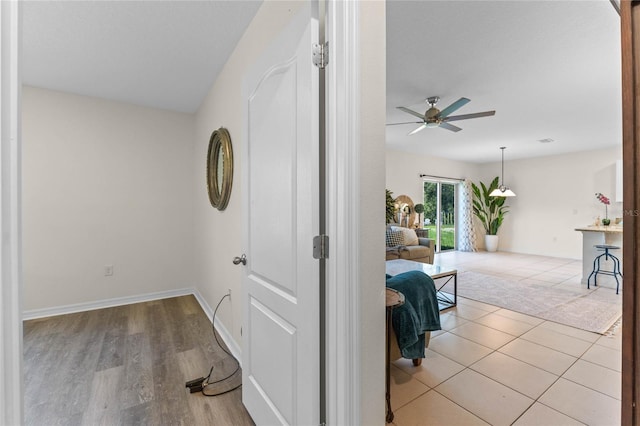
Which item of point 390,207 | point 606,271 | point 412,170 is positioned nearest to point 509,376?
point 390,207

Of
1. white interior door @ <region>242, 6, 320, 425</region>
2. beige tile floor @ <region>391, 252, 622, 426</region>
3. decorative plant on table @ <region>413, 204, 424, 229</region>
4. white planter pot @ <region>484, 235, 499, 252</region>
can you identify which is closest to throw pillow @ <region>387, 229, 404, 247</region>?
decorative plant on table @ <region>413, 204, 424, 229</region>

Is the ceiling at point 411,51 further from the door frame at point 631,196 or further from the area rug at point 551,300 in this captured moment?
the area rug at point 551,300

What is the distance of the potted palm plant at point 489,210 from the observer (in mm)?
7582

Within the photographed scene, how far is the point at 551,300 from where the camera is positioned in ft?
12.0

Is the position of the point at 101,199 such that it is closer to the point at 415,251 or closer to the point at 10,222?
the point at 10,222

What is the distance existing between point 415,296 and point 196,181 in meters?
3.06

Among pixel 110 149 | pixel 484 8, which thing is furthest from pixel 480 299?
pixel 110 149

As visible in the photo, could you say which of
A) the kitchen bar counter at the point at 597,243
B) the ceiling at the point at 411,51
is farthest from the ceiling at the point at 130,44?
the kitchen bar counter at the point at 597,243

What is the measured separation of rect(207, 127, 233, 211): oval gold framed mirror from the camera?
7.83ft

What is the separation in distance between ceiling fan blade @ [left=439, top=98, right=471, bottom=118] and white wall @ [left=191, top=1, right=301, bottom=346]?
202 centimetres

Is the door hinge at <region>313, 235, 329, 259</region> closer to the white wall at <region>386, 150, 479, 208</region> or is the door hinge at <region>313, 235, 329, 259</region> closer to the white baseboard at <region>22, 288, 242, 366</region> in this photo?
the white baseboard at <region>22, 288, 242, 366</region>

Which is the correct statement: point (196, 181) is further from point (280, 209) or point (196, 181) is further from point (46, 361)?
point (280, 209)

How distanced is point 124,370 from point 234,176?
1.65 metres

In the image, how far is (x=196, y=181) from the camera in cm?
374
